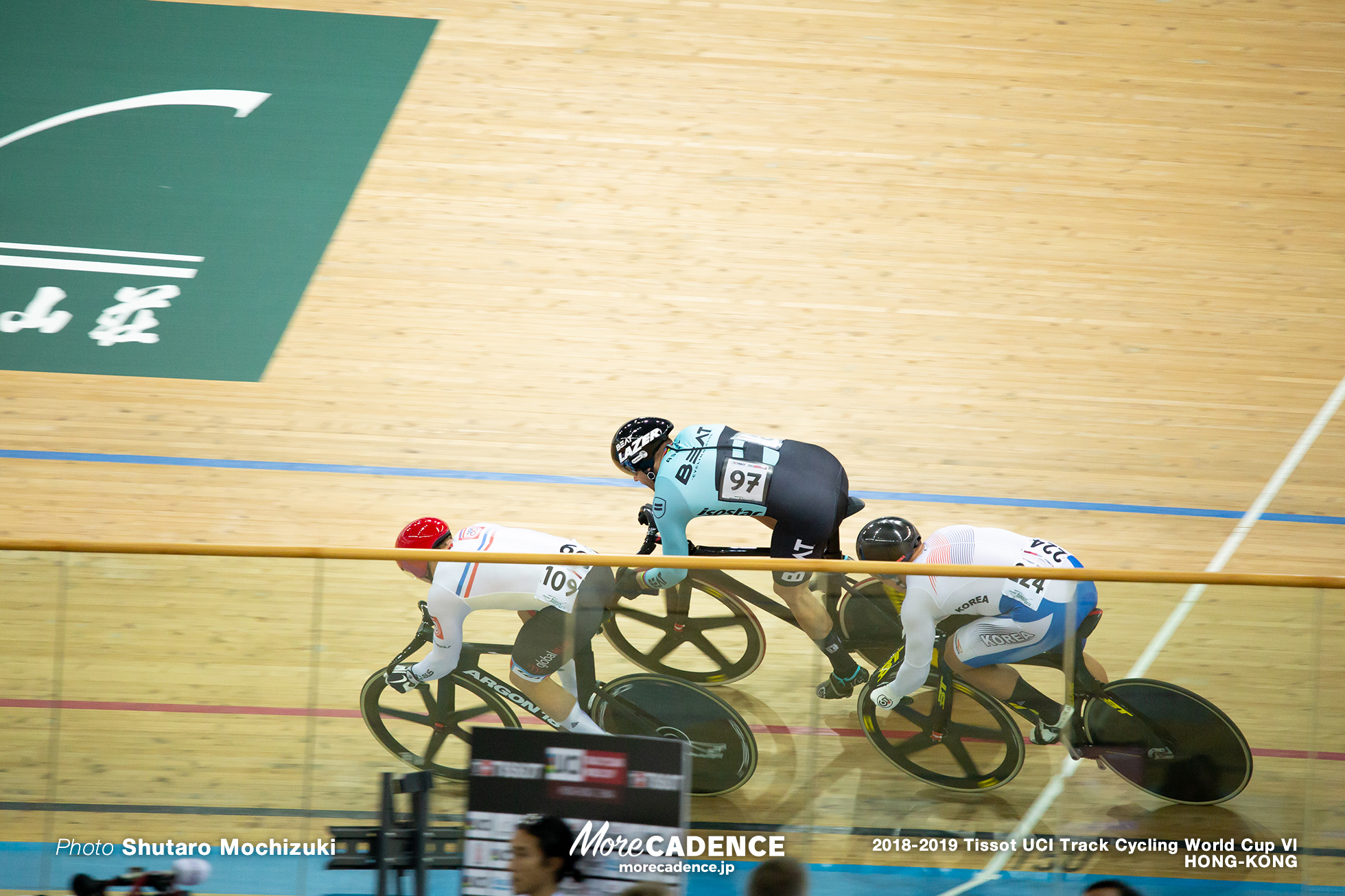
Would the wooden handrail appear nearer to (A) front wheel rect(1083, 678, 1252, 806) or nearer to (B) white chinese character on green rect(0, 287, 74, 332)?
(A) front wheel rect(1083, 678, 1252, 806)

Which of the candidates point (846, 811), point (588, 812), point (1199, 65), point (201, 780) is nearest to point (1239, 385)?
point (1199, 65)

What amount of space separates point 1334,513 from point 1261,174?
3067mm

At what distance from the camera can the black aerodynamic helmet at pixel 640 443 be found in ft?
16.8

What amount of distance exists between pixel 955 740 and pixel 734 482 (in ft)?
5.28

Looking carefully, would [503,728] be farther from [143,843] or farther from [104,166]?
[104,166]

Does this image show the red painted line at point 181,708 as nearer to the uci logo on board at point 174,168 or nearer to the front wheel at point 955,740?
the front wheel at point 955,740

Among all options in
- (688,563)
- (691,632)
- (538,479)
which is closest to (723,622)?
(691,632)

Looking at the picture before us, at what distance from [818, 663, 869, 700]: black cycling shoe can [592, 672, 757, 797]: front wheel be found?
0.26m

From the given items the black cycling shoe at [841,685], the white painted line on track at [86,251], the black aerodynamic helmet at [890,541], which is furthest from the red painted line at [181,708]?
the white painted line on track at [86,251]

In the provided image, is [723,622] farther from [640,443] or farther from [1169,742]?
[640,443]

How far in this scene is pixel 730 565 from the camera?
367 centimetres

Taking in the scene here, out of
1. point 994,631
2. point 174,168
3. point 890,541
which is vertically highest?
point 174,168

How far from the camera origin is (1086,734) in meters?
3.75

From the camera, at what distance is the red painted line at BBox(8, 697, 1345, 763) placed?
12.1 ft
